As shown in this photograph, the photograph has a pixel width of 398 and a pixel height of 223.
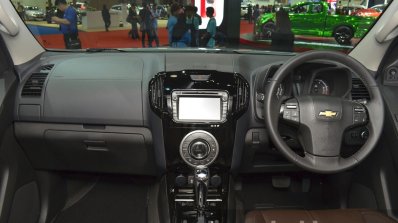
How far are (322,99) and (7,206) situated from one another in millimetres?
1889

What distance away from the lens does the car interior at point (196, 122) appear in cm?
191

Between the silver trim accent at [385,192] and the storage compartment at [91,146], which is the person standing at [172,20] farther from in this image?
the silver trim accent at [385,192]

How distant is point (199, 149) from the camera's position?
2.21 metres

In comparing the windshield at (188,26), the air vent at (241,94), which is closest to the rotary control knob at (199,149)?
the air vent at (241,94)

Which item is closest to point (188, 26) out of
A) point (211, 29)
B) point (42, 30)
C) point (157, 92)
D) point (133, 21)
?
point (211, 29)

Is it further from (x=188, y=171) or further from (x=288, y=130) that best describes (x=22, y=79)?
(x=288, y=130)

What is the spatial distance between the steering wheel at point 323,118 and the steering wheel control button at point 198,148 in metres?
0.45

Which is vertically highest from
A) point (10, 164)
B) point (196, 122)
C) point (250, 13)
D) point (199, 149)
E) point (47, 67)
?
point (250, 13)

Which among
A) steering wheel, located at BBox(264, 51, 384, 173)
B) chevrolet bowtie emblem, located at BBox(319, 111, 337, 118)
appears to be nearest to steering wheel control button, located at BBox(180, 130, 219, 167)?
steering wheel, located at BBox(264, 51, 384, 173)

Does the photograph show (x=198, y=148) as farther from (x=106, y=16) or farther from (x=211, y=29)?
(x=106, y=16)

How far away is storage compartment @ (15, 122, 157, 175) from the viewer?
95.2 inches

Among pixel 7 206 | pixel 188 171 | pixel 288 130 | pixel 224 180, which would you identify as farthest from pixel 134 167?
pixel 288 130

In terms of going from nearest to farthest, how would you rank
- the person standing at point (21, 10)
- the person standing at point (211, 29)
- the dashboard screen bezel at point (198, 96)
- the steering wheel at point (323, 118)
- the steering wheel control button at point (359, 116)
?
the steering wheel at point (323, 118)
the steering wheel control button at point (359, 116)
the dashboard screen bezel at point (198, 96)
the person standing at point (21, 10)
the person standing at point (211, 29)

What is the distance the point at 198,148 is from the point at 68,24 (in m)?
1.30
